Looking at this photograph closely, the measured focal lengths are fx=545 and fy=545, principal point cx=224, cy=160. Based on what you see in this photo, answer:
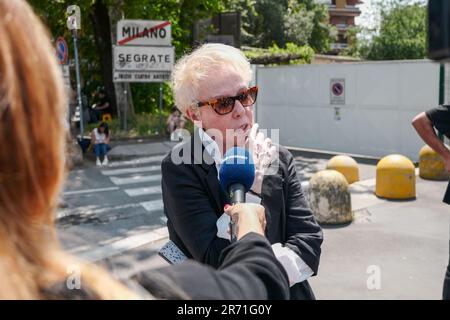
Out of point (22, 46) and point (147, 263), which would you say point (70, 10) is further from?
point (22, 46)

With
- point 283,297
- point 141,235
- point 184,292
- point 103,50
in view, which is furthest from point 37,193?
point 103,50

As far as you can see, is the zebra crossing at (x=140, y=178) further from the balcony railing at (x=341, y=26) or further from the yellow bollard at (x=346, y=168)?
the balcony railing at (x=341, y=26)

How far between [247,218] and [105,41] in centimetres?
1873

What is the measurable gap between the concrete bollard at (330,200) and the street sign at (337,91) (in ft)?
25.2

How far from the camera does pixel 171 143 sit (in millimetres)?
15898

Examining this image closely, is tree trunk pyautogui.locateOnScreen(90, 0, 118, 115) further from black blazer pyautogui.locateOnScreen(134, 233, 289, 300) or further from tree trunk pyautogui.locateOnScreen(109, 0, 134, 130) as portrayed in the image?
black blazer pyautogui.locateOnScreen(134, 233, 289, 300)

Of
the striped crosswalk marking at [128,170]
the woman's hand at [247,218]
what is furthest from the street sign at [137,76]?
the woman's hand at [247,218]

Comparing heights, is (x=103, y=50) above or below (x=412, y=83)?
above

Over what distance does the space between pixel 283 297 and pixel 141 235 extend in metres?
5.97

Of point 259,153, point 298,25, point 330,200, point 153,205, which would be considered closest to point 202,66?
point 259,153

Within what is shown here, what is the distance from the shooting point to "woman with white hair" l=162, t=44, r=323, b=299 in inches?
86.5

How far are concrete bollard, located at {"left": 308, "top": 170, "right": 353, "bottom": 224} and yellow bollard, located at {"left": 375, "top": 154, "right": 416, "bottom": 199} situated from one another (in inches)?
62.1

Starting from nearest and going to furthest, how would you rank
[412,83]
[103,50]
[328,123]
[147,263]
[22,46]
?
[22,46], [147,263], [412,83], [328,123], [103,50]

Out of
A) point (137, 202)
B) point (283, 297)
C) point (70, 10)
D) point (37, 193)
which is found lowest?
point (137, 202)
